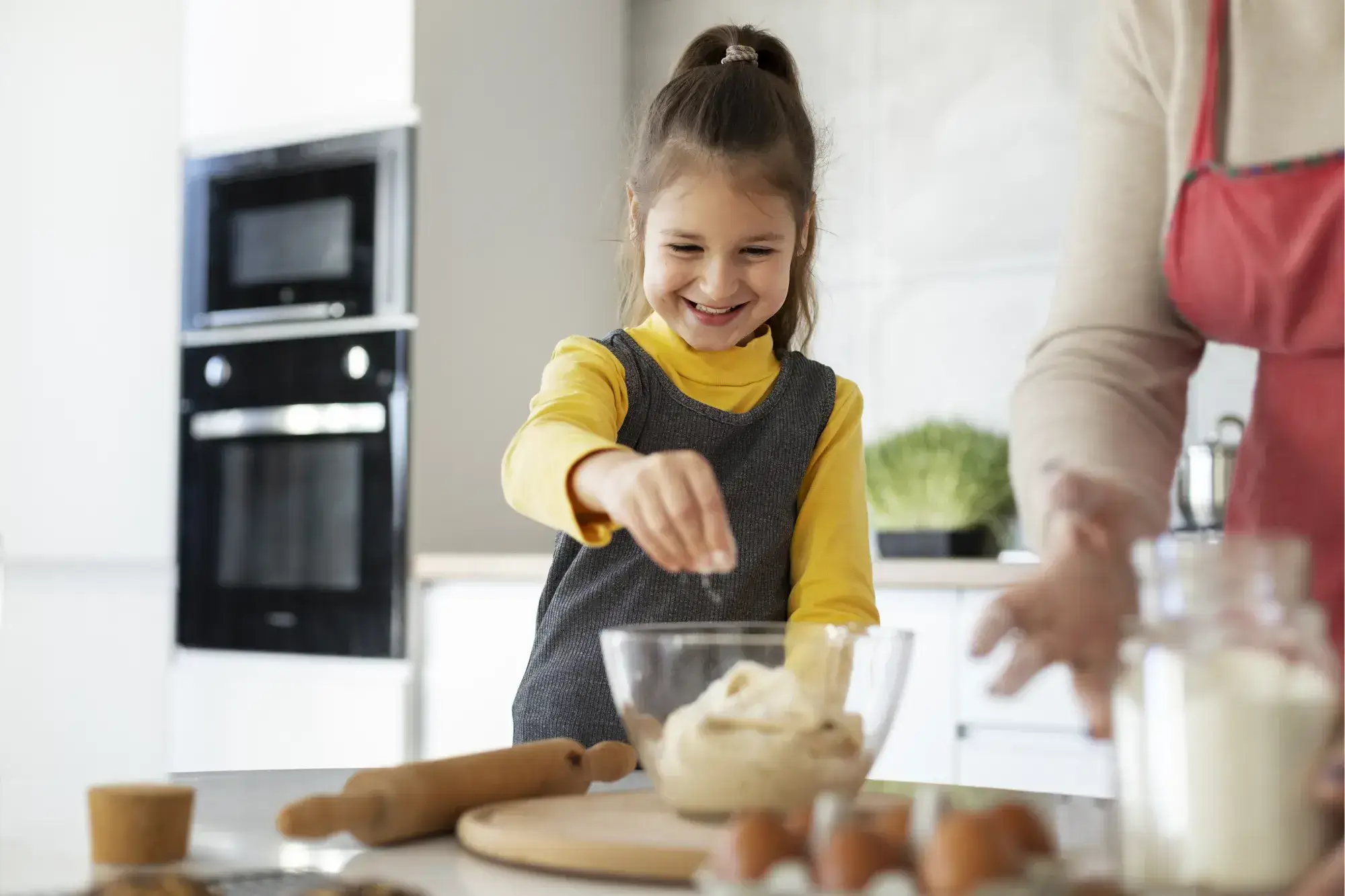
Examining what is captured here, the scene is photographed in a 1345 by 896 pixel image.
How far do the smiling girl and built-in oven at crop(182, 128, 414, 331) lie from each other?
1339 millimetres

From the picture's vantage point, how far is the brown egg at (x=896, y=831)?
507 millimetres

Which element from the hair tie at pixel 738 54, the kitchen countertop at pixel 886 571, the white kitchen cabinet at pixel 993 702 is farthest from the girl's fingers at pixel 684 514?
the white kitchen cabinet at pixel 993 702

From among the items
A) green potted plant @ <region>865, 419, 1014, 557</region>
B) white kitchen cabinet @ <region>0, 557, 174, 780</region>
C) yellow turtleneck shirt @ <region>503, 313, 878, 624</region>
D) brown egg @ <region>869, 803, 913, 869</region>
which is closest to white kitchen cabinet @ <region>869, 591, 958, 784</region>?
green potted plant @ <region>865, 419, 1014, 557</region>

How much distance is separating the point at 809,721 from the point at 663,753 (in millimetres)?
83

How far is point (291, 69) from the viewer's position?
9.37 feet

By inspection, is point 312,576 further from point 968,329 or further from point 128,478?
point 968,329

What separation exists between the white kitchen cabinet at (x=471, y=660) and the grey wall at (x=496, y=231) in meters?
0.16

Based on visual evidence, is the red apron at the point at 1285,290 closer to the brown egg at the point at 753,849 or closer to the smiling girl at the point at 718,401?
the smiling girl at the point at 718,401

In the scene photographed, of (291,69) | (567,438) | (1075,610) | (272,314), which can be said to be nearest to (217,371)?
(272,314)

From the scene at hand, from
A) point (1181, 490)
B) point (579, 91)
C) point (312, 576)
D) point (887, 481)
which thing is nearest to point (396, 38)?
point (579, 91)

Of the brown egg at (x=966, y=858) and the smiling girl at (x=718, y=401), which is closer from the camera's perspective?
the brown egg at (x=966, y=858)

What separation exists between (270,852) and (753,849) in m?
0.36

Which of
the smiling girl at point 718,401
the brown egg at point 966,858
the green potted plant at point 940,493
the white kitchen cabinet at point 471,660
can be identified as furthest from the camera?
the white kitchen cabinet at point 471,660

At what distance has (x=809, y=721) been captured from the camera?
2.49ft
